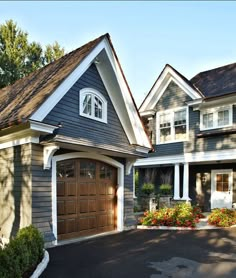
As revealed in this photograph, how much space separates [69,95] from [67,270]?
4.84m

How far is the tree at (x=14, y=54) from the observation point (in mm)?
23031

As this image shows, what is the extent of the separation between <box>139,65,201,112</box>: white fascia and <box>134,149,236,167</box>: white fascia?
3.07 metres

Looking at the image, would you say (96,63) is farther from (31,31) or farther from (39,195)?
(31,31)

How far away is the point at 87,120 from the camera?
9320mm

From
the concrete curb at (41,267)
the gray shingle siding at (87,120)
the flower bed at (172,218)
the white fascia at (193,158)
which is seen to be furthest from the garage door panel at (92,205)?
the white fascia at (193,158)

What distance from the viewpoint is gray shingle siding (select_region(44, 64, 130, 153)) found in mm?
8406

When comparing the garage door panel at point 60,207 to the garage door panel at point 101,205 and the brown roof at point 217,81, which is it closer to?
the garage door panel at point 101,205

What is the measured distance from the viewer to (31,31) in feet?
81.0

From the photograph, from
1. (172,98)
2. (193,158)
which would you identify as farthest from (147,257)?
(172,98)

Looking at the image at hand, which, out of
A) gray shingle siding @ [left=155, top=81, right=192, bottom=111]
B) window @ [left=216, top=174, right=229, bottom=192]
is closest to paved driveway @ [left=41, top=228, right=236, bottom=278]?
window @ [left=216, top=174, right=229, bottom=192]

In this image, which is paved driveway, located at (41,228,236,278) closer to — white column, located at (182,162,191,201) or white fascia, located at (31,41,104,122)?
white fascia, located at (31,41,104,122)

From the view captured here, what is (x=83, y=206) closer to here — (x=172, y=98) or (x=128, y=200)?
(x=128, y=200)

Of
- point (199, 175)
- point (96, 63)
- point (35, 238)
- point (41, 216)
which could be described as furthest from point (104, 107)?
point (199, 175)

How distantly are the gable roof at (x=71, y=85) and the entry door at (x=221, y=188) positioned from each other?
7.07 meters
